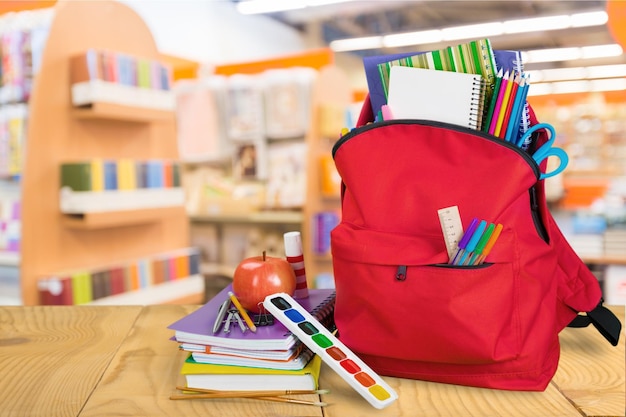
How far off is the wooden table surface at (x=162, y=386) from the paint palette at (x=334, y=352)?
0.02 m

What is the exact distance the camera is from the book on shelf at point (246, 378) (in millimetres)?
749

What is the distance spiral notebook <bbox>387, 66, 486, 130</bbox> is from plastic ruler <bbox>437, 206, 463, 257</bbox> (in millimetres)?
115

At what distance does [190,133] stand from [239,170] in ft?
1.56

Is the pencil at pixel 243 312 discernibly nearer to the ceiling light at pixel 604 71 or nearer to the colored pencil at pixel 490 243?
the colored pencil at pixel 490 243

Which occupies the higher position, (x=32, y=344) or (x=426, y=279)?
(x=426, y=279)

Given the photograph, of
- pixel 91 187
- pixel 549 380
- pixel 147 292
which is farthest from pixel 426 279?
pixel 147 292

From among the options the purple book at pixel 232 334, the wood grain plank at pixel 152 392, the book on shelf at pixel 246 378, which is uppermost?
the purple book at pixel 232 334

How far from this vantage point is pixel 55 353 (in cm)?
95

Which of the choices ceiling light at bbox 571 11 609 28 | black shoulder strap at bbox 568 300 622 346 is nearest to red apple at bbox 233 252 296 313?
black shoulder strap at bbox 568 300 622 346

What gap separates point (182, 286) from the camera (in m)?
2.85

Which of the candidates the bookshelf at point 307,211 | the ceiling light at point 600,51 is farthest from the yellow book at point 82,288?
the ceiling light at point 600,51

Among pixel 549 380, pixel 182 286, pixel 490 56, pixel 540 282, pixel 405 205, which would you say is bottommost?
pixel 182 286

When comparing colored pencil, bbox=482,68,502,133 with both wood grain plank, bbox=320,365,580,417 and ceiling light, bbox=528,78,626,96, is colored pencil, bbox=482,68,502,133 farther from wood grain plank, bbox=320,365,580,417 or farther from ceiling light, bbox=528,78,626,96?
ceiling light, bbox=528,78,626,96

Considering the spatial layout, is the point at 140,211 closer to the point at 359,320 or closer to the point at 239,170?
the point at 239,170
